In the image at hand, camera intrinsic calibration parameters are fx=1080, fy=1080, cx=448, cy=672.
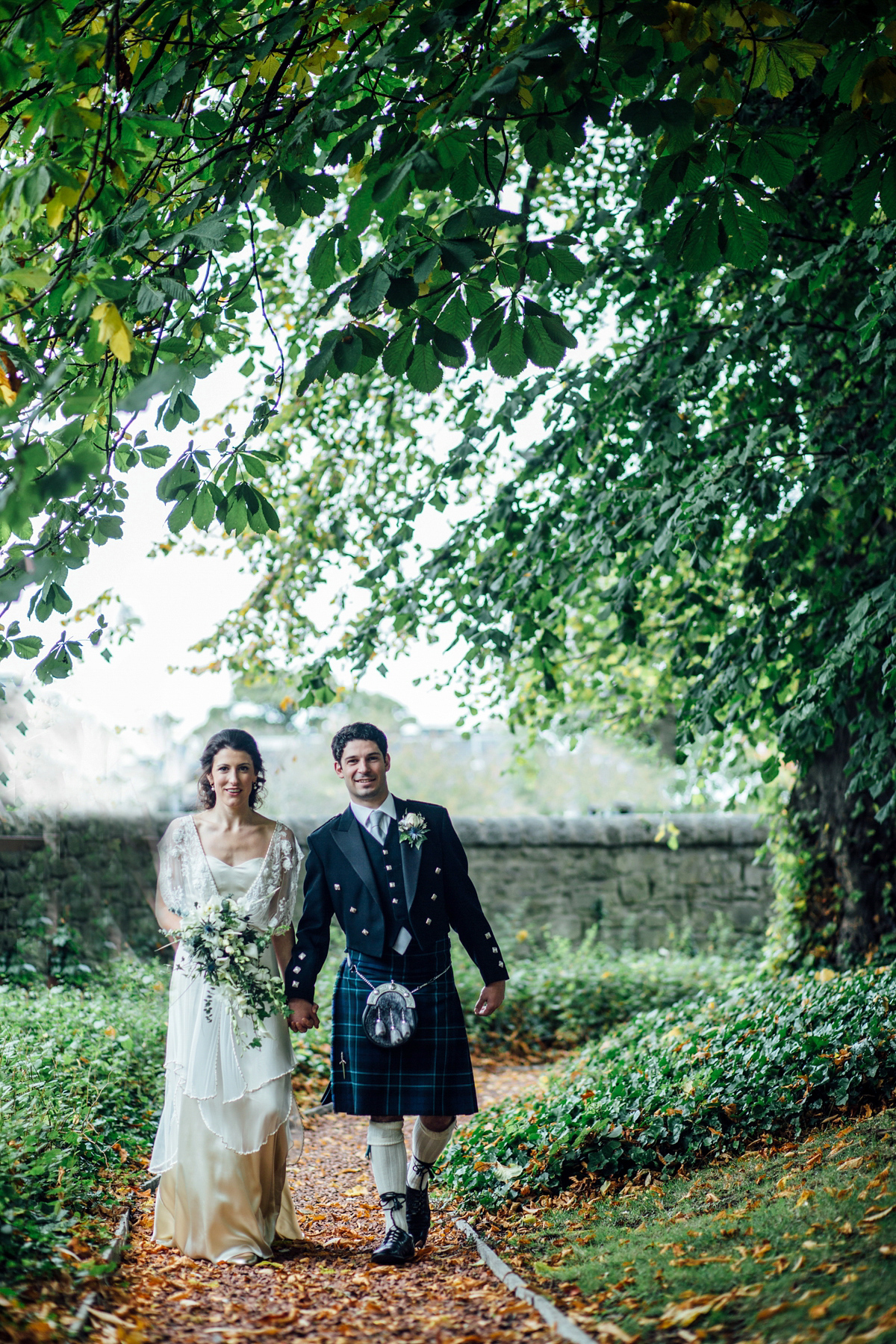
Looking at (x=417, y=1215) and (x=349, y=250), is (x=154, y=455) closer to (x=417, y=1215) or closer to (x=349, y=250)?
(x=349, y=250)

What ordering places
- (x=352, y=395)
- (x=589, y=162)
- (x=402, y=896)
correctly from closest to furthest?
1. (x=402, y=896)
2. (x=589, y=162)
3. (x=352, y=395)

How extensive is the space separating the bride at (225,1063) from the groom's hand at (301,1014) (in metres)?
0.06

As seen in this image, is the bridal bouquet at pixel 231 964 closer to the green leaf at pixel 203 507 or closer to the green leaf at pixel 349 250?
the green leaf at pixel 203 507

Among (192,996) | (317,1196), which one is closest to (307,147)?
(192,996)

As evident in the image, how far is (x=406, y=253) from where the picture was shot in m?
3.30

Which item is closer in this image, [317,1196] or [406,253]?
[406,253]

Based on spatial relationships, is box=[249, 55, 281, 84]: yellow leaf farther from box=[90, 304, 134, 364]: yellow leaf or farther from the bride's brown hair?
the bride's brown hair

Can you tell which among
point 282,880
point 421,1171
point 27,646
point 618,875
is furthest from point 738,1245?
point 618,875

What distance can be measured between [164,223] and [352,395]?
11.5 ft

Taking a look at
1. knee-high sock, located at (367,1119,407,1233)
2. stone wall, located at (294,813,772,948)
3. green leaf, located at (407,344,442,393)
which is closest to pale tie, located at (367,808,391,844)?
knee-high sock, located at (367,1119,407,1233)

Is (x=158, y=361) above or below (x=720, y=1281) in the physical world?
above

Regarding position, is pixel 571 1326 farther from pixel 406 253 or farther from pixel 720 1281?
pixel 406 253

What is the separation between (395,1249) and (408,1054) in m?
0.69

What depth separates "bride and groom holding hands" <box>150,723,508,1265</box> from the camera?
13.8ft
